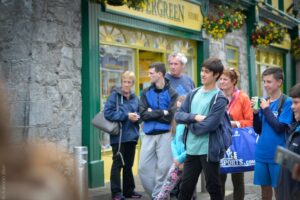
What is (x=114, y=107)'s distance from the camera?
705 cm

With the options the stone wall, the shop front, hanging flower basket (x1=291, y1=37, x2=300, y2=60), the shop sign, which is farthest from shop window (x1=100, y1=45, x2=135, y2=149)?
hanging flower basket (x1=291, y1=37, x2=300, y2=60)

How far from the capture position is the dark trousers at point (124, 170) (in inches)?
278

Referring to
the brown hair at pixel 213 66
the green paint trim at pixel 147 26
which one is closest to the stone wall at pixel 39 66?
the green paint trim at pixel 147 26

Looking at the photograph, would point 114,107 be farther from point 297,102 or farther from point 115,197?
point 297,102

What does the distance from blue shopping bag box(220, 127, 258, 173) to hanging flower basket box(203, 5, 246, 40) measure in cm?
607

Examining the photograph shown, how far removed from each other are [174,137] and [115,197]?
4.52 ft

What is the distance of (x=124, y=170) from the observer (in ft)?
23.9

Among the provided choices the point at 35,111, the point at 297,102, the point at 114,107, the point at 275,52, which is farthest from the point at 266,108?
the point at 275,52

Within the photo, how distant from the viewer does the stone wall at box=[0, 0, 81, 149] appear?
23.3 feet

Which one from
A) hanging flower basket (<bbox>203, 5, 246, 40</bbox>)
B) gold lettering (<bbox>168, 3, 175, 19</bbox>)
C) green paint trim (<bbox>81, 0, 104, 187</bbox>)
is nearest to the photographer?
green paint trim (<bbox>81, 0, 104, 187</bbox>)

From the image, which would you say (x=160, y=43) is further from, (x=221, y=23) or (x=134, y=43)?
(x=221, y=23)

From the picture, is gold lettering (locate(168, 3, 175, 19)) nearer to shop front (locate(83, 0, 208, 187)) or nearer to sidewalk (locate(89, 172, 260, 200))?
shop front (locate(83, 0, 208, 187))

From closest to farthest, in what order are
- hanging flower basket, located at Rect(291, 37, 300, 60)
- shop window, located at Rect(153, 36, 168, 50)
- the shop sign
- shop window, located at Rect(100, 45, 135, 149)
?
shop window, located at Rect(100, 45, 135, 149)
the shop sign
shop window, located at Rect(153, 36, 168, 50)
hanging flower basket, located at Rect(291, 37, 300, 60)

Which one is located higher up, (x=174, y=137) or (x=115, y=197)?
(x=174, y=137)
